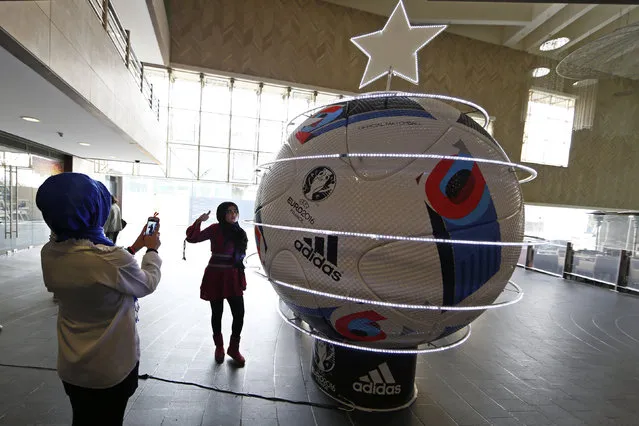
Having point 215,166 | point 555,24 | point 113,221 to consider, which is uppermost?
point 555,24

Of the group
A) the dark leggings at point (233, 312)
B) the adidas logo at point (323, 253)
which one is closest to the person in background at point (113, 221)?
the dark leggings at point (233, 312)

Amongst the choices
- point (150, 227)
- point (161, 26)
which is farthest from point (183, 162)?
point (150, 227)

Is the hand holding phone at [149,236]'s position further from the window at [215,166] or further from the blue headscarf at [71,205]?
the window at [215,166]

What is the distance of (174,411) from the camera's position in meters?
2.75

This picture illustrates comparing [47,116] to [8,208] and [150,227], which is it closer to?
[8,208]

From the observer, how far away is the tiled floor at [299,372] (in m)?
2.79

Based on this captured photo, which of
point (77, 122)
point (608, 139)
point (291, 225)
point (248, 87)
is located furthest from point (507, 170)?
point (608, 139)

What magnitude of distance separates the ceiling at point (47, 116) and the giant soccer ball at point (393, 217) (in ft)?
13.5

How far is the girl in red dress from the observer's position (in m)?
3.61

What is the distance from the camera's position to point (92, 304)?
1666 millimetres

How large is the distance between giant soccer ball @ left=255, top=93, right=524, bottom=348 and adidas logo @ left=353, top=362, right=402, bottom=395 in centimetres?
88

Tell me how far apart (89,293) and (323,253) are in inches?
45.9

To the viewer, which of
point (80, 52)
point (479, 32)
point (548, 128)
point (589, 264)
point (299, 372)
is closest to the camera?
point (299, 372)

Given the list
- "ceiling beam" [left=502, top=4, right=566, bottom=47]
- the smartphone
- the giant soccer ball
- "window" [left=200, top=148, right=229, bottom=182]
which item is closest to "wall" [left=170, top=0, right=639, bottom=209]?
"ceiling beam" [left=502, top=4, right=566, bottom=47]
